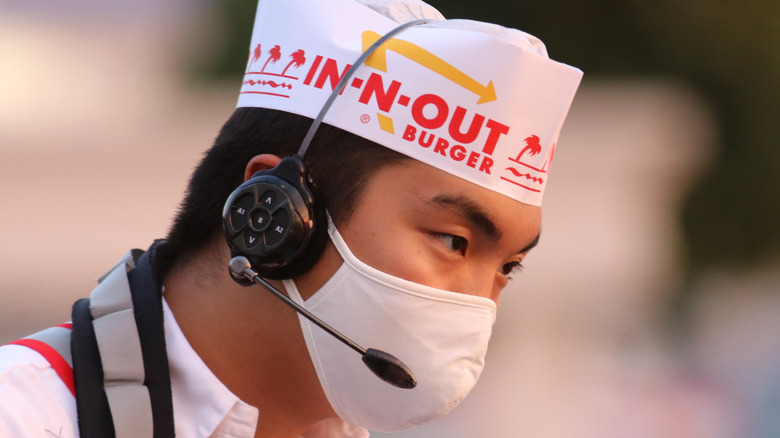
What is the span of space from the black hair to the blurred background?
6.30m

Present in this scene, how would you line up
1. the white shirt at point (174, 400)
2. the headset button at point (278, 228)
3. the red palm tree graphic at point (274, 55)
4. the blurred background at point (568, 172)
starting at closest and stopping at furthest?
1. the white shirt at point (174, 400)
2. the headset button at point (278, 228)
3. the red palm tree graphic at point (274, 55)
4. the blurred background at point (568, 172)

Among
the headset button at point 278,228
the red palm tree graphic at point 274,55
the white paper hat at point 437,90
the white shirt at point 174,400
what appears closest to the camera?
the white shirt at point 174,400

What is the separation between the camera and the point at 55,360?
1665mm

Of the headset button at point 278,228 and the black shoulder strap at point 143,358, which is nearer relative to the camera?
the black shoulder strap at point 143,358

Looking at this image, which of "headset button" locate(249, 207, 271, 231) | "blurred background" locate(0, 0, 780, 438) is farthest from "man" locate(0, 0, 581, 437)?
"blurred background" locate(0, 0, 780, 438)

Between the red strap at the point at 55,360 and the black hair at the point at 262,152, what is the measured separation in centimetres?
33

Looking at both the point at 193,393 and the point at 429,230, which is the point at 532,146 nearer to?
the point at 429,230

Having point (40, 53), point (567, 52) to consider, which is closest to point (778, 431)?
point (567, 52)

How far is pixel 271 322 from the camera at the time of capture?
5.93 feet

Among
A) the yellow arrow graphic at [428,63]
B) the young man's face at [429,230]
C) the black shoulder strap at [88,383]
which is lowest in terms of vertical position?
the black shoulder strap at [88,383]

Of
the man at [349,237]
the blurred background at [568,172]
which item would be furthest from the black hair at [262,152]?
the blurred background at [568,172]

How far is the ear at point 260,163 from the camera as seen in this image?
183 cm

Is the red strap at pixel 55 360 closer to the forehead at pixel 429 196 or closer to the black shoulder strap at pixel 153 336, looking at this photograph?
the black shoulder strap at pixel 153 336

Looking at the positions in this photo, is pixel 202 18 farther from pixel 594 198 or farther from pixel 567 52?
pixel 594 198
